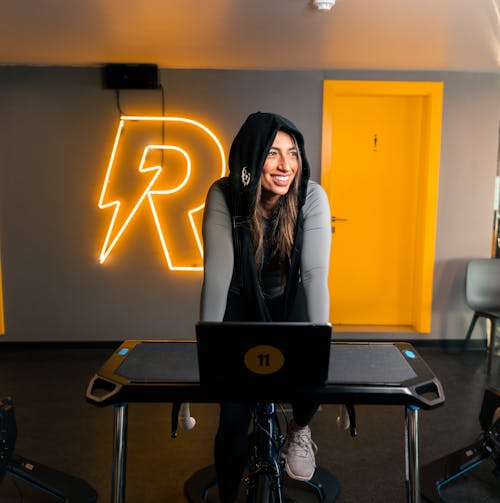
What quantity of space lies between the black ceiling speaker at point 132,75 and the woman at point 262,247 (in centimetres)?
248

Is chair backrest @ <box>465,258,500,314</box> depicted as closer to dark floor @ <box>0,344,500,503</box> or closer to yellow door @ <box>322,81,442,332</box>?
yellow door @ <box>322,81,442,332</box>

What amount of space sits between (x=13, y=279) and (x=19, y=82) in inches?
65.1

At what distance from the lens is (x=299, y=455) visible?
68.7 inches

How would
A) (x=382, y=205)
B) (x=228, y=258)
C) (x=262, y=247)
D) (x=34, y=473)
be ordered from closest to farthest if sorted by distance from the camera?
1. (x=228, y=258)
2. (x=262, y=247)
3. (x=34, y=473)
4. (x=382, y=205)

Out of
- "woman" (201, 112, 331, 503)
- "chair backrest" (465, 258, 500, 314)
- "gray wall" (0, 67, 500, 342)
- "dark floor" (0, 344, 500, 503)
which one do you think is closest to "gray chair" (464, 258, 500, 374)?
"chair backrest" (465, 258, 500, 314)

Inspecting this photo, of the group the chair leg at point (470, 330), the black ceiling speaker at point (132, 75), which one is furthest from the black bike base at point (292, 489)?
the black ceiling speaker at point (132, 75)

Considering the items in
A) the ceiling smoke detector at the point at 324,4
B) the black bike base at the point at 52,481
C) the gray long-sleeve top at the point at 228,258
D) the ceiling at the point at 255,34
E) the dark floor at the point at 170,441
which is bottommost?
the dark floor at the point at 170,441

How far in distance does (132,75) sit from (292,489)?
322 cm

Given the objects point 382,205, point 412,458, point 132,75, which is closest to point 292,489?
point 412,458

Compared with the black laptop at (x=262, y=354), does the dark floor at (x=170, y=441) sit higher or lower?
lower

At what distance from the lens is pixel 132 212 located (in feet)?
13.6

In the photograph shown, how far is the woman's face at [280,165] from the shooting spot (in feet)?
5.63

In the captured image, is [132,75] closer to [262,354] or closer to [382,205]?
[382,205]

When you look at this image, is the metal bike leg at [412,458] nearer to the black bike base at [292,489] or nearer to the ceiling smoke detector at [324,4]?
the black bike base at [292,489]
